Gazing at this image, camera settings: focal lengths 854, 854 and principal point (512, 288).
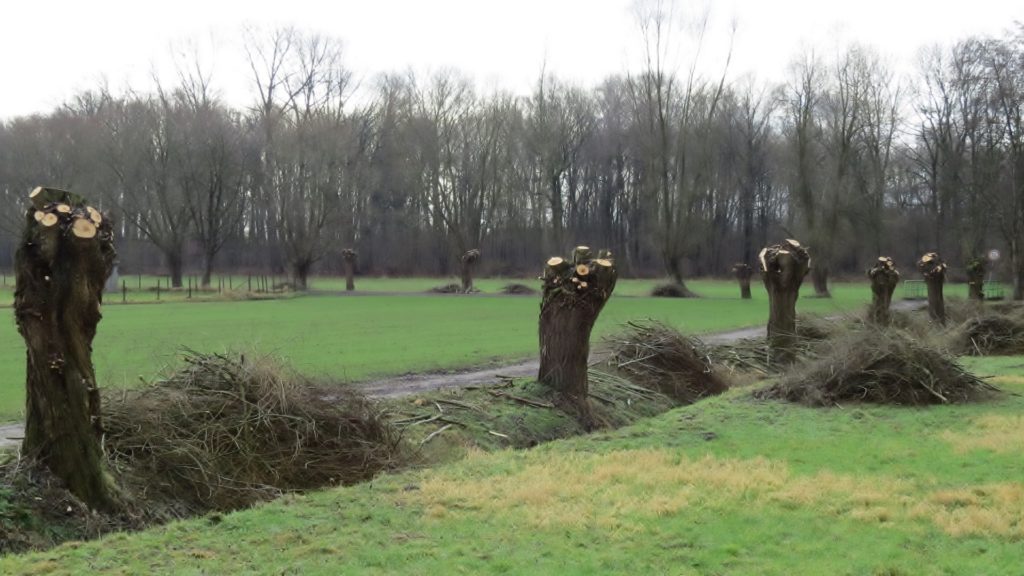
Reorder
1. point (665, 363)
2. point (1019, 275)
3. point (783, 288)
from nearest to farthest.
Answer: point (665, 363) < point (783, 288) < point (1019, 275)

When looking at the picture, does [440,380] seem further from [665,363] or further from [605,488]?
[605,488]

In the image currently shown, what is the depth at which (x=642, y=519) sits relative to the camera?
5969 mm

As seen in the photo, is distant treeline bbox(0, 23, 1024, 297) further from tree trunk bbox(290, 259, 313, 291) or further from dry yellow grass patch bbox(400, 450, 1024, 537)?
dry yellow grass patch bbox(400, 450, 1024, 537)

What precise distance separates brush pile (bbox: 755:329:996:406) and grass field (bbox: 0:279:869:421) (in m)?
4.77

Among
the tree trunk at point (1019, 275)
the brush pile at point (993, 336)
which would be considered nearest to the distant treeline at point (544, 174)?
the tree trunk at point (1019, 275)

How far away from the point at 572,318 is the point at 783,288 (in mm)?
6725

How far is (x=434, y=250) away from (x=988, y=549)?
3155 inches

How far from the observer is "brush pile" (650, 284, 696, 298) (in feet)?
162

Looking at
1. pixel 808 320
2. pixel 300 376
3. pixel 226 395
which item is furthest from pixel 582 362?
pixel 808 320

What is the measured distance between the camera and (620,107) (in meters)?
80.9

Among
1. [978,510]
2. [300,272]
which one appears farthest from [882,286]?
[300,272]

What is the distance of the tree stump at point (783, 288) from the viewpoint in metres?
16.0

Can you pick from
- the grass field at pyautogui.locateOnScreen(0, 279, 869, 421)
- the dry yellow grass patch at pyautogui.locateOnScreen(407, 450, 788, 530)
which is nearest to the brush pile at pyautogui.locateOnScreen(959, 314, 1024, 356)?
the grass field at pyautogui.locateOnScreen(0, 279, 869, 421)

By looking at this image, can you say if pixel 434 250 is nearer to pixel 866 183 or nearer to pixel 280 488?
pixel 866 183
